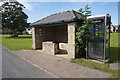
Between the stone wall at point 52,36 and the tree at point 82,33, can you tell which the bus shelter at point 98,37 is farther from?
the stone wall at point 52,36

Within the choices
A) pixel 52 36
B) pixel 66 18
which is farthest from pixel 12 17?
pixel 66 18

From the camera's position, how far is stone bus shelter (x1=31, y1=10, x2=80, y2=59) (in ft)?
22.2

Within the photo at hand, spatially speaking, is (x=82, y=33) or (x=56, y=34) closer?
(x=82, y=33)

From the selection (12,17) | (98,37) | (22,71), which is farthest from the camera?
(12,17)

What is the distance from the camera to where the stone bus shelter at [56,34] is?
22.2 ft

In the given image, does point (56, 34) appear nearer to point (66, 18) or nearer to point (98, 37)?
point (66, 18)

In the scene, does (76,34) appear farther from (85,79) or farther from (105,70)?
(85,79)

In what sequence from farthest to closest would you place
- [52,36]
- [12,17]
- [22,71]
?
→ [12,17] < [52,36] < [22,71]

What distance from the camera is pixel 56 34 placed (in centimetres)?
1192

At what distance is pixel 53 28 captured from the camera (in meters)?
11.7

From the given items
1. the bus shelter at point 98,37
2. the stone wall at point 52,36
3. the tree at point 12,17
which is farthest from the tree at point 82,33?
the tree at point 12,17

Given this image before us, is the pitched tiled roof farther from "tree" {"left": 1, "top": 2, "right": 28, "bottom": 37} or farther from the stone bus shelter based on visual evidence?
"tree" {"left": 1, "top": 2, "right": 28, "bottom": 37}

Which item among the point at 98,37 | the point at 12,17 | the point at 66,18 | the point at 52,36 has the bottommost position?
the point at 98,37

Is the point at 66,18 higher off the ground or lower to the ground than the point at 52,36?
higher
